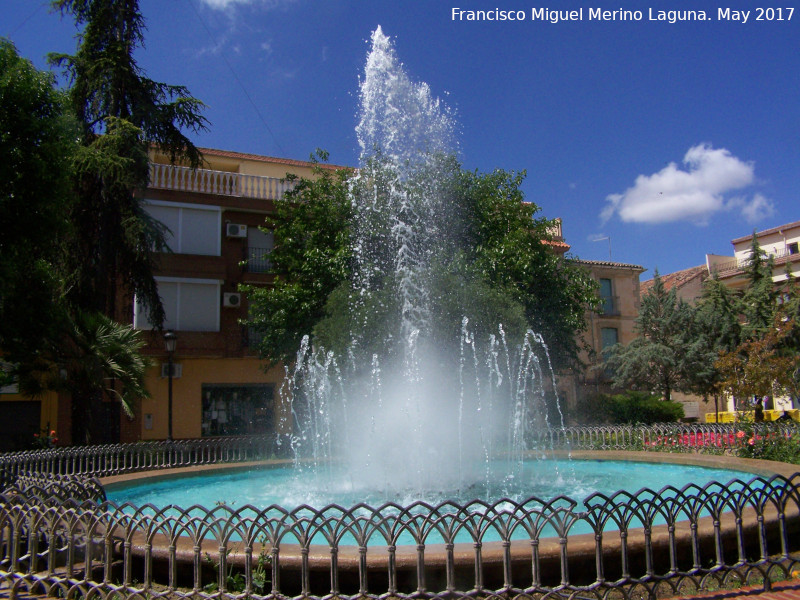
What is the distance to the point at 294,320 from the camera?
16969mm

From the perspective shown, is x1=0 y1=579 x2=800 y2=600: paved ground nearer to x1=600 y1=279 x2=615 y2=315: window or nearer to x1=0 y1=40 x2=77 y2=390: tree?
x1=0 y1=40 x2=77 y2=390: tree

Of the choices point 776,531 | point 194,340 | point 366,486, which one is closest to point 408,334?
point 366,486

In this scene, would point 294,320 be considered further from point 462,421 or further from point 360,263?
point 462,421

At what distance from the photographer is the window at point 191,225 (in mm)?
21141

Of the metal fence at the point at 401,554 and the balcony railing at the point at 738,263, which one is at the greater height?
the balcony railing at the point at 738,263

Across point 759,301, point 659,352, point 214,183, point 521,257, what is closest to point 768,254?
point 759,301

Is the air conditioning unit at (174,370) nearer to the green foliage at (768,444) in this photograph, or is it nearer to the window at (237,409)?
the window at (237,409)

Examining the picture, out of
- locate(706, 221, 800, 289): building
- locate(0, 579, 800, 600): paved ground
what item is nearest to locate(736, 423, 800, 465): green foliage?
locate(0, 579, 800, 600): paved ground

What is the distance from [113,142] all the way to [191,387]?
365 inches

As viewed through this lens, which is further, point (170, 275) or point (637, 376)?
point (637, 376)

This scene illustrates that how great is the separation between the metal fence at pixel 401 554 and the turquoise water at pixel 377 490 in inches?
109

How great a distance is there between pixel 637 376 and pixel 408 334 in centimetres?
1958

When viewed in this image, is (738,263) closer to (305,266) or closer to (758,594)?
(305,266)

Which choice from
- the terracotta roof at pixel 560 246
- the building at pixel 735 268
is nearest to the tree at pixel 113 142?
the terracotta roof at pixel 560 246
